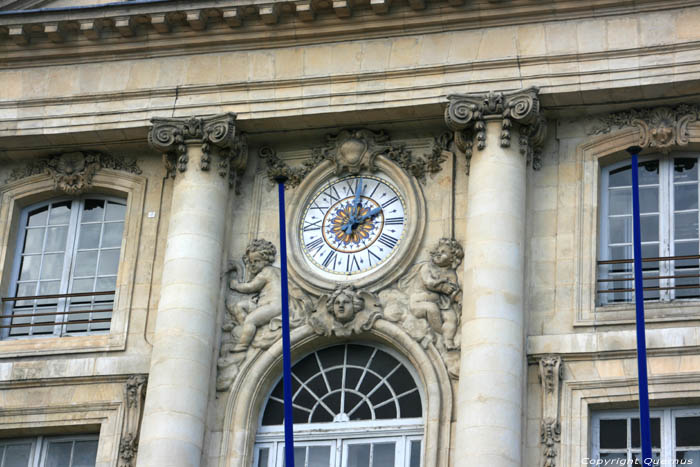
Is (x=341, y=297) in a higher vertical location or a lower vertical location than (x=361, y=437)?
higher

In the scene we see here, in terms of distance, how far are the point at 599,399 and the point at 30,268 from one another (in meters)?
7.70

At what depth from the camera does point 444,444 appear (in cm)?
2000

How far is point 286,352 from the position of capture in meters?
20.0

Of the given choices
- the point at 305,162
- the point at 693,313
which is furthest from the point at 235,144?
the point at 693,313

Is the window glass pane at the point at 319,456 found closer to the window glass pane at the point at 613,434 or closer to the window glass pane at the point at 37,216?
the window glass pane at the point at 613,434

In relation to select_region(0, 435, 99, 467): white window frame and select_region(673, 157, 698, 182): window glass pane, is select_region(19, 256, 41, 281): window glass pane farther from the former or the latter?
select_region(673, 157, 698, 182): window glass pane

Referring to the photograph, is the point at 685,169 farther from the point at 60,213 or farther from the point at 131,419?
the point at 60,213

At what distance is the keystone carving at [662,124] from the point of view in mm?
21095

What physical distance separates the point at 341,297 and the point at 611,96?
13.0ft

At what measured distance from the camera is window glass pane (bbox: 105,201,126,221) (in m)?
23.0

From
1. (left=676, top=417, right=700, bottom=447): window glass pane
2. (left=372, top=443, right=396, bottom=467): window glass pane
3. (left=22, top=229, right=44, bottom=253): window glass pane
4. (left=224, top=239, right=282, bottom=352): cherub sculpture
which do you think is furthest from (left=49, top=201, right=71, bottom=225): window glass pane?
(left=676, top=417, right=700, bottom=447): window glass pane

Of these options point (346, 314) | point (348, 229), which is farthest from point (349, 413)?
point (348, 229)

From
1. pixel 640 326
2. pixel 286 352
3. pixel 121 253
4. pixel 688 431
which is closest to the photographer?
pixel 640 326

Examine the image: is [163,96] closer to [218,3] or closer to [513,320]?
[218,3]
